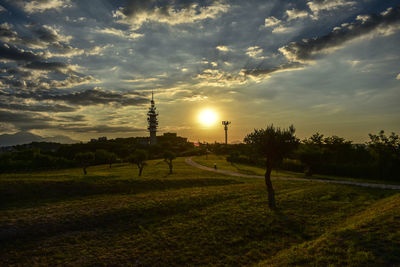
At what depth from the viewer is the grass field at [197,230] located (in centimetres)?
1245

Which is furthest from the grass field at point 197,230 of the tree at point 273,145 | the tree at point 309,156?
the tree at point 309,156

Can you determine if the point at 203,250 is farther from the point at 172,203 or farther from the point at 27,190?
the point at 27,190

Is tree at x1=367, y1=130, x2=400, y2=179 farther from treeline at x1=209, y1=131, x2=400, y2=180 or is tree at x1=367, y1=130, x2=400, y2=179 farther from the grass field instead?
the grass field

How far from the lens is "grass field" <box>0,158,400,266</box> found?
1245 cm

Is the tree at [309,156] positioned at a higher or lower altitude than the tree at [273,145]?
lower

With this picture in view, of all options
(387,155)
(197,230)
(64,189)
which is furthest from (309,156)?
(64,189)

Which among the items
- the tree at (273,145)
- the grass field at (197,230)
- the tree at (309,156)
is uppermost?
the tree at (273,145)

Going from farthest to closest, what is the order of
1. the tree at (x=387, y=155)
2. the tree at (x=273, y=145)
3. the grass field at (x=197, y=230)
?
1. the tree at (x=387, y=155)
2. the tree at (x=273, y=145)
3. the grass field at (x=197, y=230)

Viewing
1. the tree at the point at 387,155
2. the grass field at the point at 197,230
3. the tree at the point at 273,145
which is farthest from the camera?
the tree at the point at 387,155

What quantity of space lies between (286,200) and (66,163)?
9061 centimetres

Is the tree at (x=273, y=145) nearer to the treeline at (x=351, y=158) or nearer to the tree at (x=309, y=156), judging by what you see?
the treeline at (x=351, y=158)

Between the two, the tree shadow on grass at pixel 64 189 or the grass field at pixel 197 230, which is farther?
the tree shadow on grass at pixel 64 189

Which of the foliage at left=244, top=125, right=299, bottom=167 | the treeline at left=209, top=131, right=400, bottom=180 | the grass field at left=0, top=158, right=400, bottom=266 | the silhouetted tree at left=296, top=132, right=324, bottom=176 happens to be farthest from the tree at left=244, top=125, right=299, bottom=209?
the silhouetted tree at left=296, top=132, right=324, bottom=176

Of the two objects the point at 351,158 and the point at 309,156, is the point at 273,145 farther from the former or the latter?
the point at 351,158
